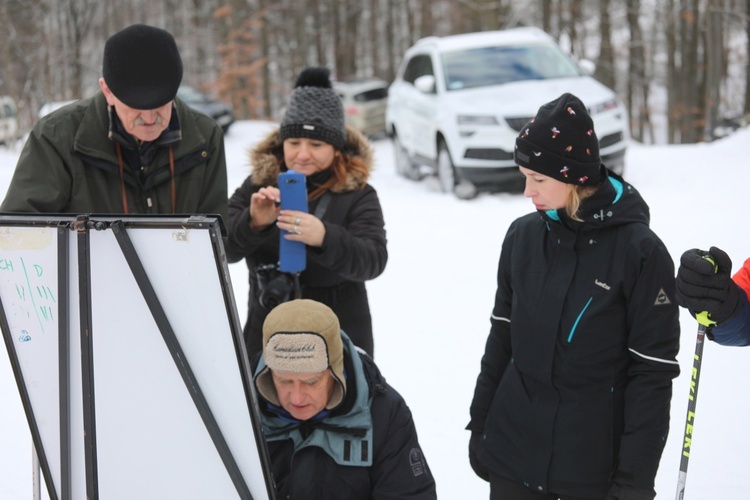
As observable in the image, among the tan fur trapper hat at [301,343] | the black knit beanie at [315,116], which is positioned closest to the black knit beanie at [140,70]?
the black knit beanie at [315,116]

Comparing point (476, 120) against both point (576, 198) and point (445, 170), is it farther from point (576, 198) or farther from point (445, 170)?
point (576, 198)

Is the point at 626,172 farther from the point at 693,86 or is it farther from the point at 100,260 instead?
the point at 693,86

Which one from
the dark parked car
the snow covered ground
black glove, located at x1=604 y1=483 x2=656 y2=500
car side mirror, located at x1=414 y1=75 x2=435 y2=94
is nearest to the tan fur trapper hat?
black glove, located at x1=604 y1=483 x2=656 y2=500

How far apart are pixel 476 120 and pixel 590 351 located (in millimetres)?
7715

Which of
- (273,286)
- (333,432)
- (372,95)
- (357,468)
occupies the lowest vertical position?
(372,95)

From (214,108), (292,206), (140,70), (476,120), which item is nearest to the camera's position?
(140,70)

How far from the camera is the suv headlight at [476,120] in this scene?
998 cm

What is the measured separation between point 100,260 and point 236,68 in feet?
105

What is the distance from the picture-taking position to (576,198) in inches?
101

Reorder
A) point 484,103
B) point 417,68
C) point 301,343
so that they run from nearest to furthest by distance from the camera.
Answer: point 301,343, point 484,103, point 417,68

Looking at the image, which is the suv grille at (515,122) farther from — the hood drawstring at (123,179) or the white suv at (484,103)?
the hood drawstring at (123,179)

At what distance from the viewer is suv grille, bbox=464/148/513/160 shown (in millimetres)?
9891

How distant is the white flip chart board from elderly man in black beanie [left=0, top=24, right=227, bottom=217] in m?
0.75

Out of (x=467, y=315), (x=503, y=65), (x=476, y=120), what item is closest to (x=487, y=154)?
(x=476, y=120)
